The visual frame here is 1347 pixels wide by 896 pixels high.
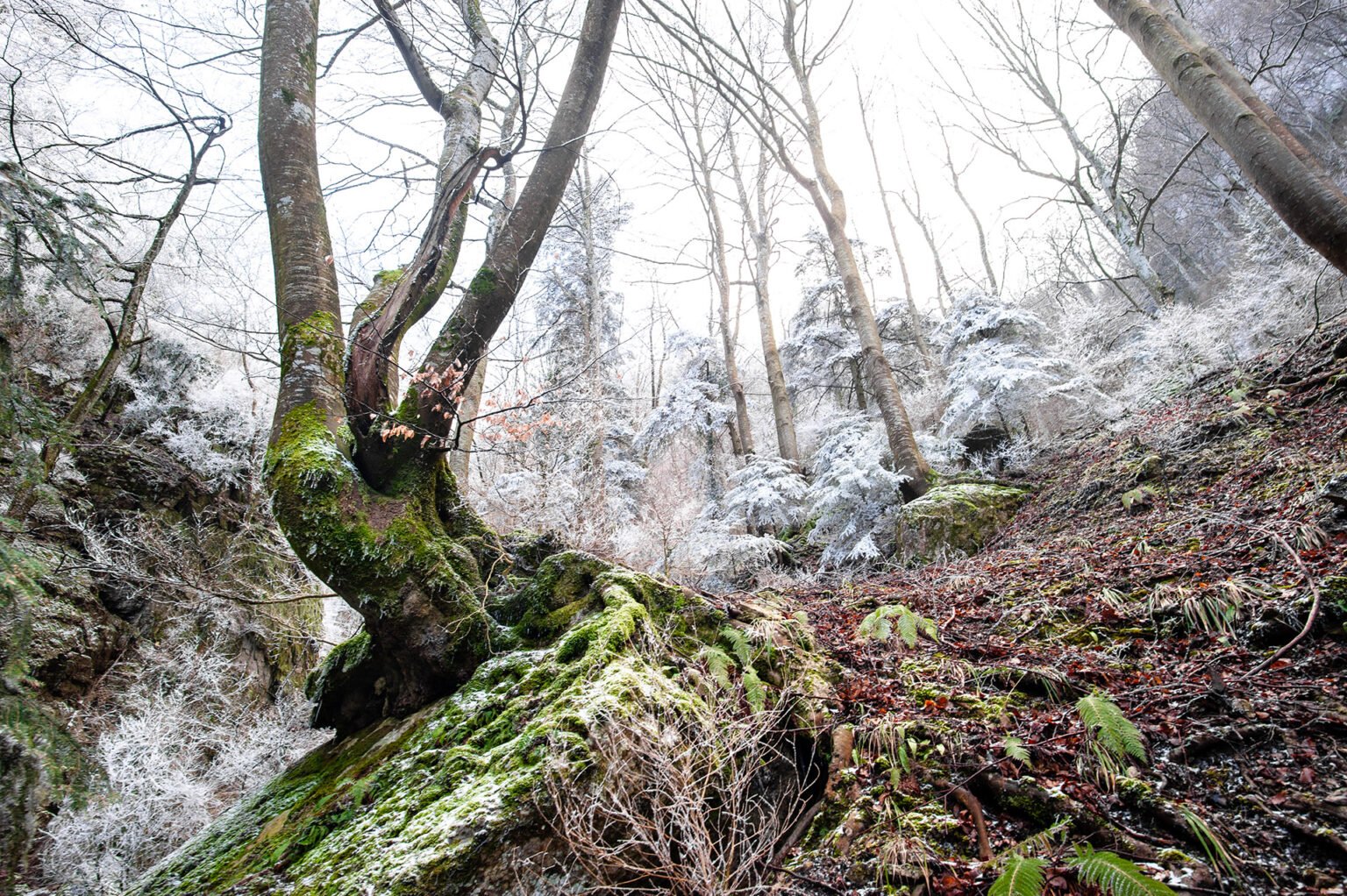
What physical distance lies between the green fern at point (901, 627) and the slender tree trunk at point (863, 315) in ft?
14.8

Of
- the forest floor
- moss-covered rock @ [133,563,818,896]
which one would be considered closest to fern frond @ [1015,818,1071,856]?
the forest floor

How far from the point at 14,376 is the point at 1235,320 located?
13655 millimetres

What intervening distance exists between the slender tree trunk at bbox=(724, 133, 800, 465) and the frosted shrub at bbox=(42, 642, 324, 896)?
827 cm

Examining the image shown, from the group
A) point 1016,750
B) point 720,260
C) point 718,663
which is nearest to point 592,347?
point 720,260

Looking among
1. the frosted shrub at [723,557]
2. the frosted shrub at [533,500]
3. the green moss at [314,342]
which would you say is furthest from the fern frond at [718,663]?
the frosted shrub at [533,500]

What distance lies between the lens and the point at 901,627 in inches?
114

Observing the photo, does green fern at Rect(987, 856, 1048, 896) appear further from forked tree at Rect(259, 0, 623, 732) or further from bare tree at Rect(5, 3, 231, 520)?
bare tree at Rect(5, 3, 231, 520)

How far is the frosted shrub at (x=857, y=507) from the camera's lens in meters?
7.13

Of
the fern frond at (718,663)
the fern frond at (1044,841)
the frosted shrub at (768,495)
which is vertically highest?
the frosted shrub at (768,495)

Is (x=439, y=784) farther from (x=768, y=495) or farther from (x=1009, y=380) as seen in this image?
(x=1009, y=380)

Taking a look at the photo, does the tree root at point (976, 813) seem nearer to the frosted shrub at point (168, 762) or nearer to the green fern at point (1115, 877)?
the green fern at point (1115, 877)

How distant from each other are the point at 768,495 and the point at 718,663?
609 centimetres

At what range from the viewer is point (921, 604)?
3.93m

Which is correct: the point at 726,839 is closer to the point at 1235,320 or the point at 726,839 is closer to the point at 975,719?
the point at 975,719
